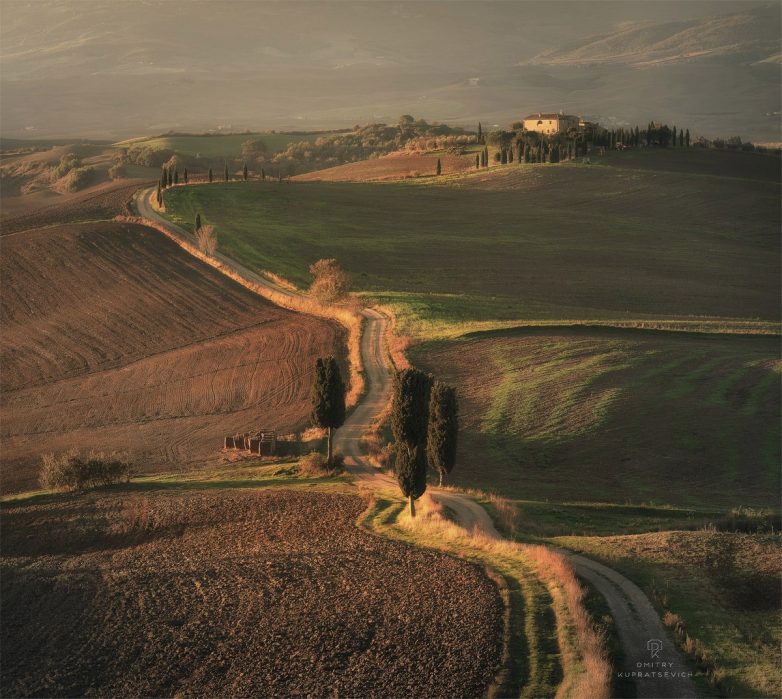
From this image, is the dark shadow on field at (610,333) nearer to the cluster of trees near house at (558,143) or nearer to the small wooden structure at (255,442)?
the small wooden structure at (255,442)

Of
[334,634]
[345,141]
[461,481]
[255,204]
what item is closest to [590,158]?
[255,204]

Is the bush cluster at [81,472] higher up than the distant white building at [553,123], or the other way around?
the distant white building at [553,123]

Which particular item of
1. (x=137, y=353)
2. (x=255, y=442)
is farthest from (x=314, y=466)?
(x=137, y=353)

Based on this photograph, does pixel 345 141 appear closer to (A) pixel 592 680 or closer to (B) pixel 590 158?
(B) pixel 590 158

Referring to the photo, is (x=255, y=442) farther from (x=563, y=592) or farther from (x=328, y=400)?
(x=563, y=592)

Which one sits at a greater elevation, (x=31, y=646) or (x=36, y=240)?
(x=36, y=240)

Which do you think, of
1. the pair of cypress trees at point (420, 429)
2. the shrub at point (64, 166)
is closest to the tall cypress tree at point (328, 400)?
the pair of cypress trees at point (420, 429)
